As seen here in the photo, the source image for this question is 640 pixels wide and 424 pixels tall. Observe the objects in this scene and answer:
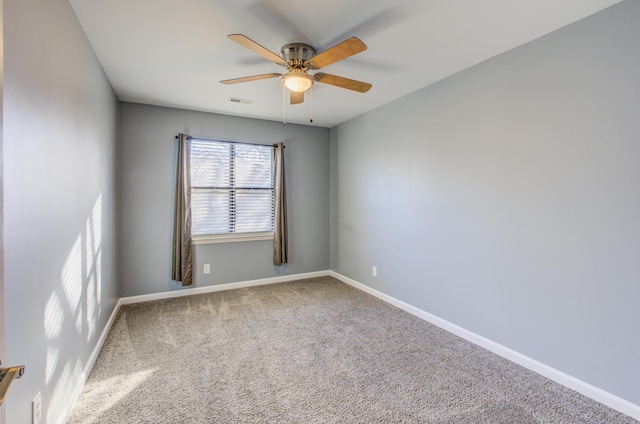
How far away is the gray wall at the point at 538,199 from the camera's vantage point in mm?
1921

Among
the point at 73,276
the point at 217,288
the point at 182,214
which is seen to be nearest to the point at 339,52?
the point at 73,276

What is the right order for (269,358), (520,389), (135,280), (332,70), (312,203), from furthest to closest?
(312,203) → (135,280) → (332,70) → (269,358) → (520,389)

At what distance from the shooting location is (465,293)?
9.48ft

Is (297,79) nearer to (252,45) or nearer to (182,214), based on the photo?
(252,45)

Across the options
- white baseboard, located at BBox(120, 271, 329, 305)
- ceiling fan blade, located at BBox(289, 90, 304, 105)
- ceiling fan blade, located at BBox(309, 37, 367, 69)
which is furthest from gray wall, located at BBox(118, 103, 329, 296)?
ceiling fan blade, located at BBox(309, 37, 367, 69)

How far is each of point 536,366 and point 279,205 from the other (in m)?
3.37

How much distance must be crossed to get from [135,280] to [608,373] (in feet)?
14.8

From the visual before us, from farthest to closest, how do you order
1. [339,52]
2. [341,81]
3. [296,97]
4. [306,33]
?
[296,97], [341,81], [306,33], [339,52]

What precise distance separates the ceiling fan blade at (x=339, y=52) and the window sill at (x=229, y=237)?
8.79 feet

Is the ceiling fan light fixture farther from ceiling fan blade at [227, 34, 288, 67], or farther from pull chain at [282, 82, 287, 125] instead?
pull chain at [282, 82, 287, 125]

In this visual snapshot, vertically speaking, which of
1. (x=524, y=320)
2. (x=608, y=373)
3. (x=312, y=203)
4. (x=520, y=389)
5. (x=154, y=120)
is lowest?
(x=520, y=389)

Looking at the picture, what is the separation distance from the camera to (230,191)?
4.32 metres

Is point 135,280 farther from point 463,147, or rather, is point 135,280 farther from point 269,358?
point 463,147

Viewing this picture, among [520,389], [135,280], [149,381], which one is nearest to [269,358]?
[149,381]
